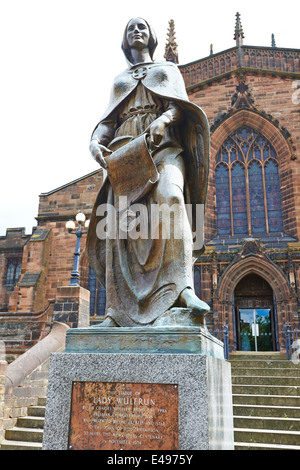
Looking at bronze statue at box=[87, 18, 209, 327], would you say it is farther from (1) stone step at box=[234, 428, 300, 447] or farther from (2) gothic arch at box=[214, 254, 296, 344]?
(2) gothic arch at box=[214, 254, 296, 344]

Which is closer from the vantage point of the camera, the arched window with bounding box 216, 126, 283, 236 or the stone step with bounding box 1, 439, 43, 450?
the stone step with bounding box 1, 439, 43, 450

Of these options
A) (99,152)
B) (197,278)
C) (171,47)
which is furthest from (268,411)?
(171,47)

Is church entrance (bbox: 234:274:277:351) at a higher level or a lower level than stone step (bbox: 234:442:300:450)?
higher

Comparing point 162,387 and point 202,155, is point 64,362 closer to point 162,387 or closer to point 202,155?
point 162,387

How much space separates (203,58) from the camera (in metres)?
19.6

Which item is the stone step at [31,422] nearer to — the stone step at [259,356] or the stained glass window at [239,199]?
the stone step at [259,356]

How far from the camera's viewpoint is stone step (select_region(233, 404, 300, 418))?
640 cm

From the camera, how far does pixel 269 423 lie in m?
6.03

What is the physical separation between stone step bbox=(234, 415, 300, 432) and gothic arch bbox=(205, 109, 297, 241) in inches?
439

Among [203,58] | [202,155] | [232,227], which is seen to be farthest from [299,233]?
[202,155]

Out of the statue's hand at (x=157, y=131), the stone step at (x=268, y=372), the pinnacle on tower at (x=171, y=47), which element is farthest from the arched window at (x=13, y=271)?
the statue's hand at (x=157, y=131)

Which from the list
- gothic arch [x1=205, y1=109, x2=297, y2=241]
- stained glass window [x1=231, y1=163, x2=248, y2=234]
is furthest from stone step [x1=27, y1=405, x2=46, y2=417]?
stained glass window [x1=231, y1=163, x2=248, y2=234]

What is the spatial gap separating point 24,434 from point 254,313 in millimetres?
12596

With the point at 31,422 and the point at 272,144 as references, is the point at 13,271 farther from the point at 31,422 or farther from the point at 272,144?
the point at 31,422
